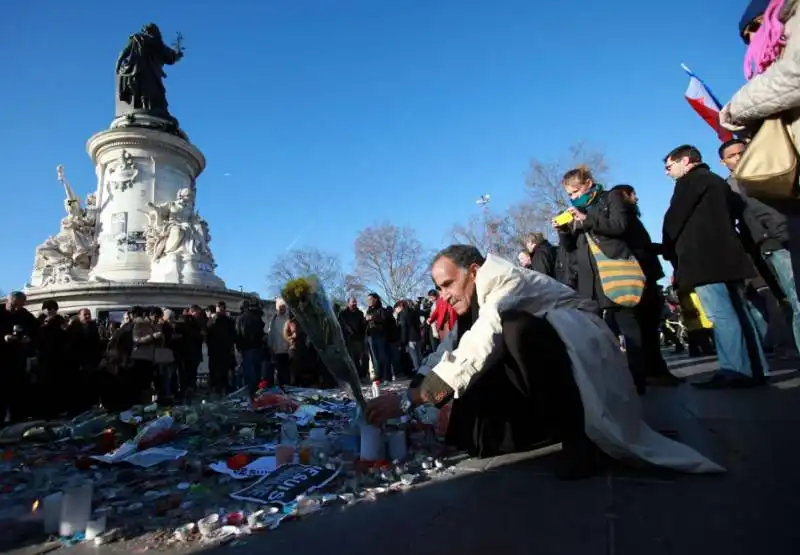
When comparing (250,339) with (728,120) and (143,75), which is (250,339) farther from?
(143,75)

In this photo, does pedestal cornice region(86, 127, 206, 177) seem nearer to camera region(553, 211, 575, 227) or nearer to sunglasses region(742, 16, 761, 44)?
camera region(553, 211, 575, 227)

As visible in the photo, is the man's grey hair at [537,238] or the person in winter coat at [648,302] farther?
the man's grey hair at [537,238]

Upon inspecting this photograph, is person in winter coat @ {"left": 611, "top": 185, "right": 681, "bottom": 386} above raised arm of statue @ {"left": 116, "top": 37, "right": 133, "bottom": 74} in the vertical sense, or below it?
below

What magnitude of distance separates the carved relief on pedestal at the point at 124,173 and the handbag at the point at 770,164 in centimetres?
1880

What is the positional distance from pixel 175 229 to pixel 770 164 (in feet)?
57.2

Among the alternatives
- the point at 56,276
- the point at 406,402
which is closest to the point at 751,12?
the point at 406,402

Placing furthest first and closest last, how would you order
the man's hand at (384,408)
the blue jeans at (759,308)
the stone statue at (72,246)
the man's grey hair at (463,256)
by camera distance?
the stone statue at (72,246) < the blue jeans at (759,308) < the man's grey hair at (463,256) < the man's hand at (384,408)

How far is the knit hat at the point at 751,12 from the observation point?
1.62m

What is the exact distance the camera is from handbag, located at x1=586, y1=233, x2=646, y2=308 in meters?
4.21

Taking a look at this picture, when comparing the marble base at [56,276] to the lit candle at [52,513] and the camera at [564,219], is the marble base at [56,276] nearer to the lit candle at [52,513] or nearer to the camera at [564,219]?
the camera at [564,219]

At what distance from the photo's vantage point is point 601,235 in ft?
14.2

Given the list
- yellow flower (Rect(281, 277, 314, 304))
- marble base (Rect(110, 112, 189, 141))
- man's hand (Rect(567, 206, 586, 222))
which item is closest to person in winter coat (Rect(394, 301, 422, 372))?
man's hand (Rect(567, 206, 586, 222))

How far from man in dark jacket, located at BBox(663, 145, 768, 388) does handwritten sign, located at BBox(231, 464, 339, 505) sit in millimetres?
3456

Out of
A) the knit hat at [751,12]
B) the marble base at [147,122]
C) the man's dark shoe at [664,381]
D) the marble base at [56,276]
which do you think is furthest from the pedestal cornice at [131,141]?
the knit hat at [751,12]
